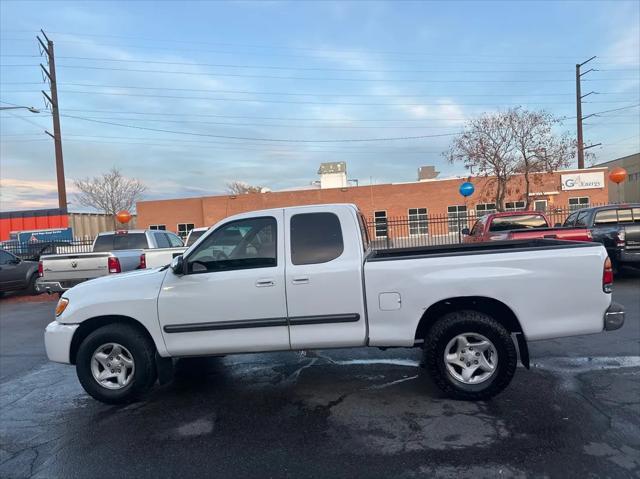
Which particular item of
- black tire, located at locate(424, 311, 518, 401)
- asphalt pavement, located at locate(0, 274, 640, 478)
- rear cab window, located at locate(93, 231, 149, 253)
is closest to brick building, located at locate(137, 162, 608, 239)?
rear cab window, located at locate(93, 231, 149, 253)

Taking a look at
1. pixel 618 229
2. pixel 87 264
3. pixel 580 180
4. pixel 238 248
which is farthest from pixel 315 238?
pixel 580 180

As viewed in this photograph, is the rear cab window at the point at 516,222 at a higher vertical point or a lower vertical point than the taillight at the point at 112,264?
higher

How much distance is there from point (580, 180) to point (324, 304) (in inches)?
1418

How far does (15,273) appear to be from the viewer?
1450 cm

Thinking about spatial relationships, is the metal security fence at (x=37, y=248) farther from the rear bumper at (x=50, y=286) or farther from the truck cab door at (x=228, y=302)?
the truck cab door at (x=228, y=302)

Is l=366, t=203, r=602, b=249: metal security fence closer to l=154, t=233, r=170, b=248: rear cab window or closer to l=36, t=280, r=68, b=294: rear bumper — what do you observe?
l=154, t=233, r=170, b=248: rear cab window

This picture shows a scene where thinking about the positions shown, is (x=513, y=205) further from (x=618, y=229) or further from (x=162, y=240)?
(x=162, y=240)

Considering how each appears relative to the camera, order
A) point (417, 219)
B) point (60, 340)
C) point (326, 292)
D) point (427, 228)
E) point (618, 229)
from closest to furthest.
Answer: point (326, 292) < point (60, 340) < point (618, 229) < point (427, 228) < point (417, 219)

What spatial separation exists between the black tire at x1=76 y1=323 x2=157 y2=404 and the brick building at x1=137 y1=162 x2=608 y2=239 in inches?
1163

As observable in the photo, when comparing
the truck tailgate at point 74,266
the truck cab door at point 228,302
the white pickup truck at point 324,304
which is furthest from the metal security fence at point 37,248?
the truck cab door at point 228,302

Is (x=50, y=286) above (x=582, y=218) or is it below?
below

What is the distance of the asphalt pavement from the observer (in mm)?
3494

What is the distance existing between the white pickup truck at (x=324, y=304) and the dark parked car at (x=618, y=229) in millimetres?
8132

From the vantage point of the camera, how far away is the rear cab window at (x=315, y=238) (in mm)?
4723
